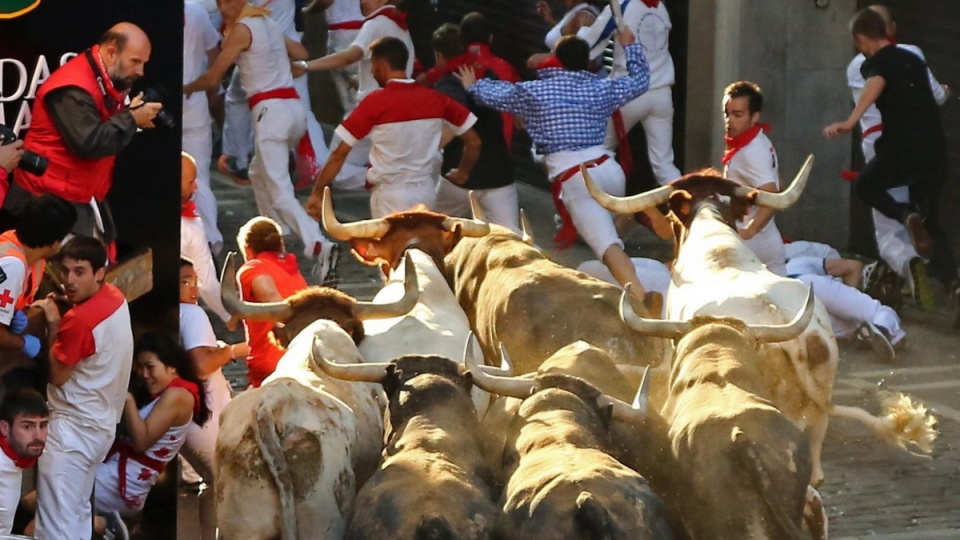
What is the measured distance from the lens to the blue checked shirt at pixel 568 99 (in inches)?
518

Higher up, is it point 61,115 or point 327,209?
point 61,115

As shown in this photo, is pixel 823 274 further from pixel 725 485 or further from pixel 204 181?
pixel 725 485

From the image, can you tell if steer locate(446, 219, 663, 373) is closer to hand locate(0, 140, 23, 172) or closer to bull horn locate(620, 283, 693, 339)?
bull horn locate(620, 283, 693, 339)

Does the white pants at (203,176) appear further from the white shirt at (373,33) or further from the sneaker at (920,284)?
the sneaker at (920,284)

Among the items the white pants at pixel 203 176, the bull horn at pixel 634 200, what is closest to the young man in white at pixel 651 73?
the white pants at pixel 203 176

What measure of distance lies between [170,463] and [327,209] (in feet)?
6.26

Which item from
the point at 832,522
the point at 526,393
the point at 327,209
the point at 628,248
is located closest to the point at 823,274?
the point at 628,248

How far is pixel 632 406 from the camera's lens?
24.5 feet

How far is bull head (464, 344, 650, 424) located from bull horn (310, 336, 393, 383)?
0.35 metres

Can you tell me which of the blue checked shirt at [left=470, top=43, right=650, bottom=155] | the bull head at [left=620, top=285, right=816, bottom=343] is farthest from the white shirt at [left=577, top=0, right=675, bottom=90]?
the bull head at [left=620, top=285, right=816, bottom=343]

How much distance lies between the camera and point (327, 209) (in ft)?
33.7

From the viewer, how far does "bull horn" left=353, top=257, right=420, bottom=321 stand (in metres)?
8.60

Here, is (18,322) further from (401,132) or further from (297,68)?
(297,68)

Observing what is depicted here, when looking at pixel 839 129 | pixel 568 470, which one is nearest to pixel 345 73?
pixel 839 129
